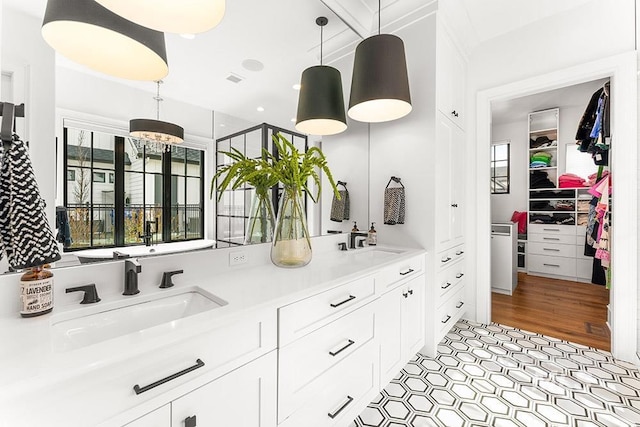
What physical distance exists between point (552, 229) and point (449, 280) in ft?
11.0

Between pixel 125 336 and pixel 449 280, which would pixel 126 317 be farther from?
pixel 449 280

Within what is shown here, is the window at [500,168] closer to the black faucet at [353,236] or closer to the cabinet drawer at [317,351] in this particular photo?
the black faucet at [353,236]

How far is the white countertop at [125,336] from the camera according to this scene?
0.57 meters

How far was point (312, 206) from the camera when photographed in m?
1.94

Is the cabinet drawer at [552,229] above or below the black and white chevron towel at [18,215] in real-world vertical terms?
below

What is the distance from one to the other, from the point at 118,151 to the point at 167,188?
0.72ft

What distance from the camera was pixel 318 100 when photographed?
1.80m

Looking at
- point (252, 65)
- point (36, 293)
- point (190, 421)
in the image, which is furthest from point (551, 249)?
point (36, 293)

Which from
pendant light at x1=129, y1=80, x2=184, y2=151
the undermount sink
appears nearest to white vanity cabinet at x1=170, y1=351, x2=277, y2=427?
the undermount sink

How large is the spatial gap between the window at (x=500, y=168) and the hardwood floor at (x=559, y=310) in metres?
1.79

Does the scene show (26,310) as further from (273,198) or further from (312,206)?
(312,206)

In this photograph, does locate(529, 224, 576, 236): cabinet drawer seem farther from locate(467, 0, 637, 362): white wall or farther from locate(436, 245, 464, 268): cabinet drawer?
locate(436, 245, 464, 268): cabinet drawer

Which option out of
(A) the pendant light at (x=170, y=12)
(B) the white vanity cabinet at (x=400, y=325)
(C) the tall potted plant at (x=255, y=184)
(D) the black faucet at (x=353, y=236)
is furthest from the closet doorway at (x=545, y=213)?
(A) the pendant light at (x=170, y=12)

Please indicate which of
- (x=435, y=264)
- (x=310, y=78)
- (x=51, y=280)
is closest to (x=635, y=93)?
(x=435, y=264)
